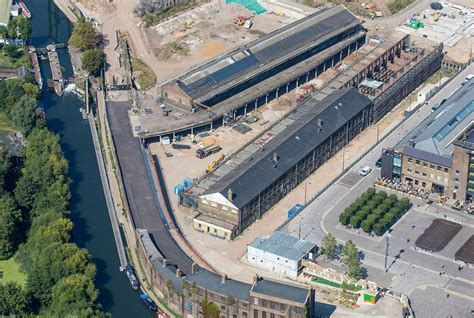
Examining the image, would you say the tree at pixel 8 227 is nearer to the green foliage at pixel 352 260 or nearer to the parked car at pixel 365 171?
the green foliage at pixel 352 260

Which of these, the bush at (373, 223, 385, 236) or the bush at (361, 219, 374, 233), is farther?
the bush at (361, 219, 374, 233)

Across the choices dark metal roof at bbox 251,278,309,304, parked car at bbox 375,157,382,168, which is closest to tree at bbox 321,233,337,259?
dark metal roof at bbox 251,278,309,304

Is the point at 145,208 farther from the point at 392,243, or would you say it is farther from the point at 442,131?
the point at 442,131

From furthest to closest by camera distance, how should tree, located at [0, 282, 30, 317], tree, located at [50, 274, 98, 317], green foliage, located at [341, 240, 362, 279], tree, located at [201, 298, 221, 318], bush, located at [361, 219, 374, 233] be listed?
1. bush, located at [361, 219, 374, 233]
2. green foliage, located at [341, 240, 362, 279]
3. tree, located at [201, 298, 221, 318]
4. tree, located at [0, 282, 30, 317]
5. tree, located at [50, 274, 98, 317]

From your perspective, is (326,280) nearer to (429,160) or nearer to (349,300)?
(349,300)

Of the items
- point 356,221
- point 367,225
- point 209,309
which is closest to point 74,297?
point 209,309

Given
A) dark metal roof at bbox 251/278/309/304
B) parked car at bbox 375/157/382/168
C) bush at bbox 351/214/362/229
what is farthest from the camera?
parked car at bbox 375/157/382/168

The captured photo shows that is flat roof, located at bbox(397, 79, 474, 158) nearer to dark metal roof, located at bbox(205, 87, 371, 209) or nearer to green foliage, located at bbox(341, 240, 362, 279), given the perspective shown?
dark metal roof, located at bbox(205, 87, 371, 209)
